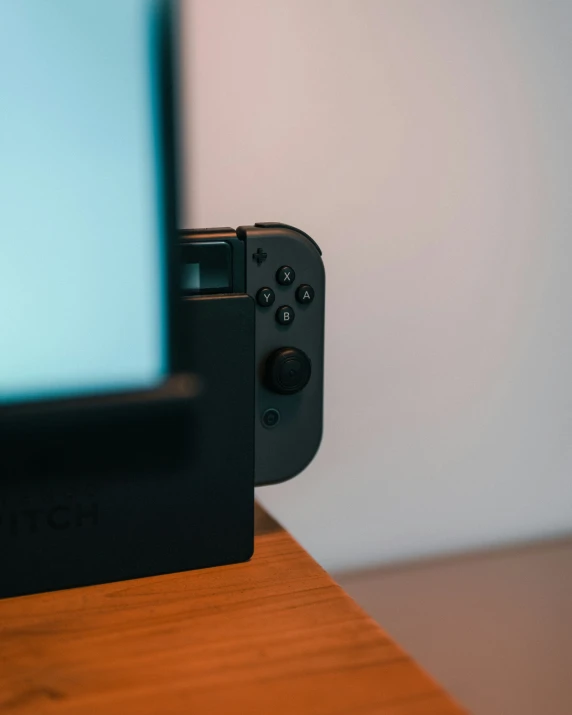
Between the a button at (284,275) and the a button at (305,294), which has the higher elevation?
the a button at (284,275)

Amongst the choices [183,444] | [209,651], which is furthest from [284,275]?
[209,651]

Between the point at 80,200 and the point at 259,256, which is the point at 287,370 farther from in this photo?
the point at 80,200

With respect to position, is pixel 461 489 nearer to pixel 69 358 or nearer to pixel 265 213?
pixel 265 213

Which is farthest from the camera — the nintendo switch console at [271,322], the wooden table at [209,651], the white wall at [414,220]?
the white wall at [414,220]

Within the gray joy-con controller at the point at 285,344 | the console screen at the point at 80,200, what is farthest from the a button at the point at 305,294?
the console screen at the point at 80,200

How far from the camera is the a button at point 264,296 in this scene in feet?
1.93

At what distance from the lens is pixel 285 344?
607mm

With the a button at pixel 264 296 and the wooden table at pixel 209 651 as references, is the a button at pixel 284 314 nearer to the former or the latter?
the a button at pixel 264 296

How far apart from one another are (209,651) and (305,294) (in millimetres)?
271

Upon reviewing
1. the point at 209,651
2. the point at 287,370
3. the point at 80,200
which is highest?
the point at 80,200

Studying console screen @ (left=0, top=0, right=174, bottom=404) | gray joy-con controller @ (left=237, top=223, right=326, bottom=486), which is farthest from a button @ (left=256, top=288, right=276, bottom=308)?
console screen @ (left=0, top=0, right=174, bottom=404)

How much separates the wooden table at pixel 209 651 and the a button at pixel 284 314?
0.60ft

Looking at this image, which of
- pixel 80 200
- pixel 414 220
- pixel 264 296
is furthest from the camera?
pixel 414 220

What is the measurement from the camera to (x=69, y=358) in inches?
17.7
